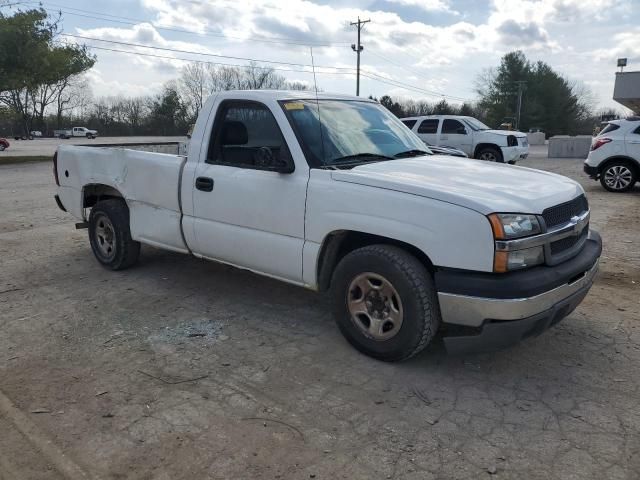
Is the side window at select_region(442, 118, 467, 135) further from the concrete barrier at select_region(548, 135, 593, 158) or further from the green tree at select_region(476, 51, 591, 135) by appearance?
the green tree at select_region(476, 51, 591, 135)

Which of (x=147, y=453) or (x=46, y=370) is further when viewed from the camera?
(x=46, y=370)

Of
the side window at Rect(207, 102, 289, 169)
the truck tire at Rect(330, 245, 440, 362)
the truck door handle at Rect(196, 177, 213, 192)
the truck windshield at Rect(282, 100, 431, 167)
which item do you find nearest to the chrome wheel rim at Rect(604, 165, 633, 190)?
the truck windshield at Rect(282, 100, 431, 167)

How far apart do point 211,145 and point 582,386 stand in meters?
3.40

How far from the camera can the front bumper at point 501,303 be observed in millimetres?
3047

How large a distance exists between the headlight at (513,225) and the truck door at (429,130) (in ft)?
50.6

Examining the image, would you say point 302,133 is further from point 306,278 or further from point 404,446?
point 404,446

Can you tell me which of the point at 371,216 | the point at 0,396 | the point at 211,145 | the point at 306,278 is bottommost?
the point at 0,396

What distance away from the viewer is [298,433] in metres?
2.90

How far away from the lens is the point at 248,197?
4.20 m

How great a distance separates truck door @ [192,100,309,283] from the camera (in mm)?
3973

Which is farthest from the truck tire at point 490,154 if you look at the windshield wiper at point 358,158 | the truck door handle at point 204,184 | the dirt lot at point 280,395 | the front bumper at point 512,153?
the truck door handle at point 204,184

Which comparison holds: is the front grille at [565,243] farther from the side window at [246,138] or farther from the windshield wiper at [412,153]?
the side window at [246,138]

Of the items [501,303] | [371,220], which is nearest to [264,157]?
[371,220]

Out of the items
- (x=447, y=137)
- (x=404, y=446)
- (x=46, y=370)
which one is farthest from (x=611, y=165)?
(x=46, y=370)
